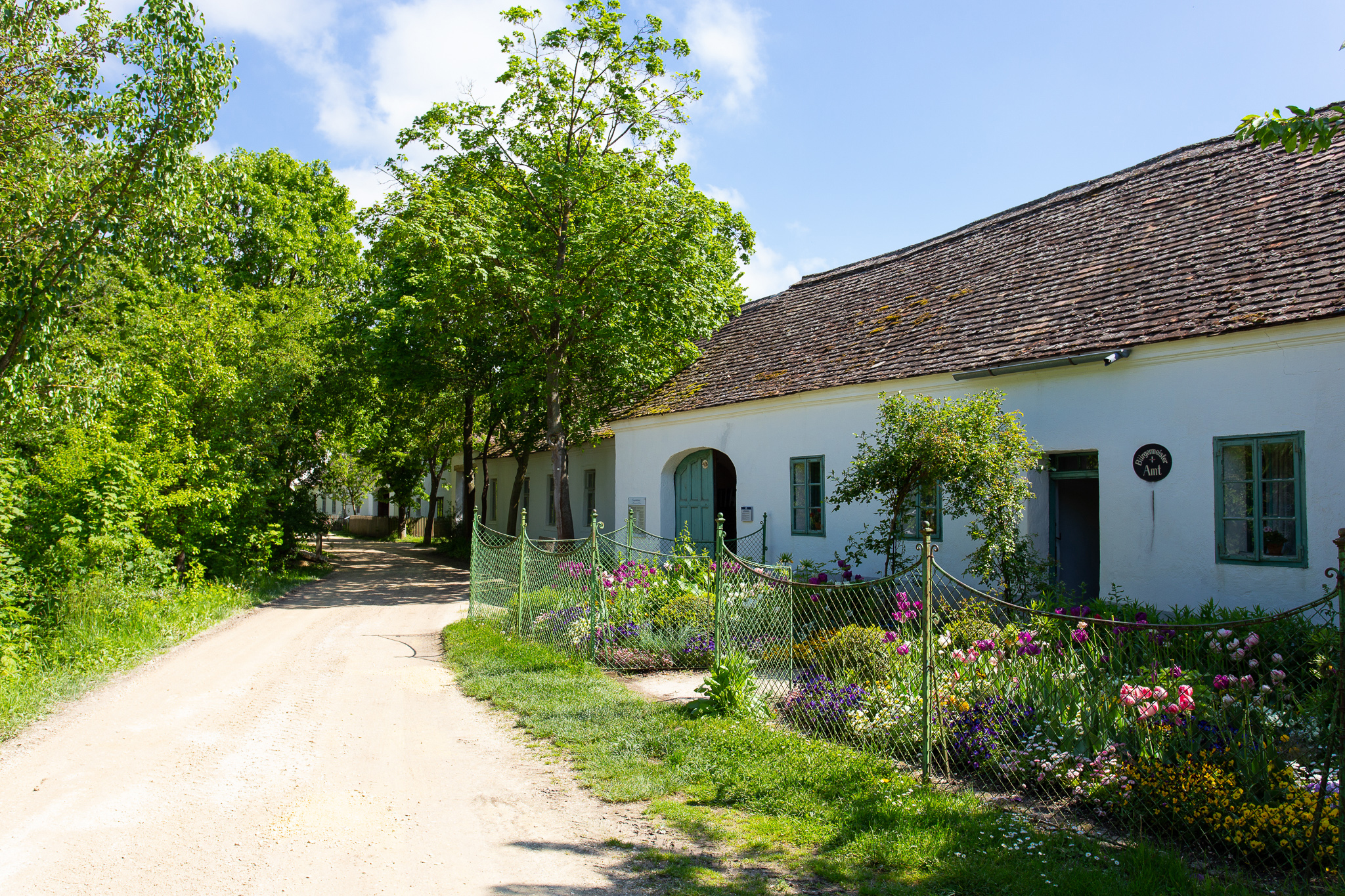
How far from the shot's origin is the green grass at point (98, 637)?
27.2 ft

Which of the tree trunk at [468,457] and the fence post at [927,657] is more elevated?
the tree trunk at [468,457]

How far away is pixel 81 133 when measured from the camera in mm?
9453

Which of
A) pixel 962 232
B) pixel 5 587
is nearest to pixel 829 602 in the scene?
pixel 962 232

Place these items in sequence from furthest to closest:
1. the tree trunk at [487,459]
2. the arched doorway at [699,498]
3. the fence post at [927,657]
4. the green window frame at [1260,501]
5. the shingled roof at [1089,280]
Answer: the tree trunk at [487,459]
the arched doorway at [699,498]
the shingled roof at [1089,280]
the green window frame at [1260,501]
the fence post at [927,657]

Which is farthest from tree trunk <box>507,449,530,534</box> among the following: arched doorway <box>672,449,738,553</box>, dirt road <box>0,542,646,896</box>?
dirt road <box>0,542,646,896</box>

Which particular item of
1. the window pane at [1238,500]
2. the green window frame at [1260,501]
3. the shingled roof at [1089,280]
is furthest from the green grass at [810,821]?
the shingled roof at [1089,280]

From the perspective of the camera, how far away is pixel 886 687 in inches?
257

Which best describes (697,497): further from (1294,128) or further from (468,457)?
(1294,128)

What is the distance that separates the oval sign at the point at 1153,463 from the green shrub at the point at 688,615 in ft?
16.3

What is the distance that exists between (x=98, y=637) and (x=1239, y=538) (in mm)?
13405

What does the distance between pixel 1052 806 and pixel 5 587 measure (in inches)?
457

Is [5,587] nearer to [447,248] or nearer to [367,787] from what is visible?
[367,787]

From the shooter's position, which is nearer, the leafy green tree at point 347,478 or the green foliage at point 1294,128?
the green foliage at point 1294,128

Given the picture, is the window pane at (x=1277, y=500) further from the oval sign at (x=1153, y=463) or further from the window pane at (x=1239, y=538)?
the oval sign at (x=1153, y=463)
